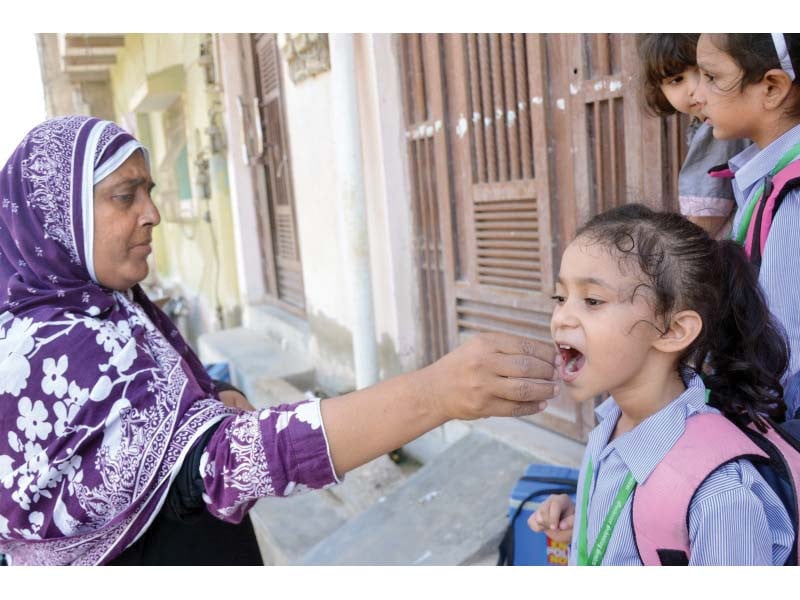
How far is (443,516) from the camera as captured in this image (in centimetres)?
312

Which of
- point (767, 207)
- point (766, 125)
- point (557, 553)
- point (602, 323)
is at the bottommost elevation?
point (557, 553)

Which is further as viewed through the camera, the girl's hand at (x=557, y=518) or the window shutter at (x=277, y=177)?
the window shutter at (x=277, y=177)

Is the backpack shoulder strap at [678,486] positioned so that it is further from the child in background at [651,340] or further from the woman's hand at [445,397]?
the woman's hand at [445,397]

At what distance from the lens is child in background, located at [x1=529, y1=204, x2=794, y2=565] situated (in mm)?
1318

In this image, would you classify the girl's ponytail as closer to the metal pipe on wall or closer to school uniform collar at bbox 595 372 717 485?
school uniform collar at bbox 595 372 717 485

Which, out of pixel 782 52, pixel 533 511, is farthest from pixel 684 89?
pixel 533 511

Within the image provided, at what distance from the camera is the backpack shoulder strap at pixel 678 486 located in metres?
1.19

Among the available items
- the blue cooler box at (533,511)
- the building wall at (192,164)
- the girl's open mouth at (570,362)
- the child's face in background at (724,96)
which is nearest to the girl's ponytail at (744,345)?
the girl's open mouth at (570,362)

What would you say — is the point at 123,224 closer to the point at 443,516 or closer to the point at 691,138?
the point at 691,138

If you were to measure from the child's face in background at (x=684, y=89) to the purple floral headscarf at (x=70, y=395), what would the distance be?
51.0 inches

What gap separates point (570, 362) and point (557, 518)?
0.40 meters

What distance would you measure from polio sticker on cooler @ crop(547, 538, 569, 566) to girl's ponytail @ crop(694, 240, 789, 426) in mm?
981

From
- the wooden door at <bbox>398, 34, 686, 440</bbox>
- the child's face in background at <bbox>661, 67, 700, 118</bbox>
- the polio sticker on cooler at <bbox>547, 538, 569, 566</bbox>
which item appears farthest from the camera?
the wooden door at <bbox>398, 34, 686, 440</bbox>

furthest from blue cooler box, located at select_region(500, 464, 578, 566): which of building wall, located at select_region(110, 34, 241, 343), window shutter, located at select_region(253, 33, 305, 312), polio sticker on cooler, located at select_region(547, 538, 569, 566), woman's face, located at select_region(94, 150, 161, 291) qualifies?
building wall, located at select_region(110, 34, 241, 343)
